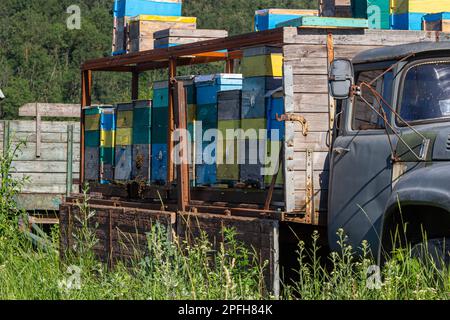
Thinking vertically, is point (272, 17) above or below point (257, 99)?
above

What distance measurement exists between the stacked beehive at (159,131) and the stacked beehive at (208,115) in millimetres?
589

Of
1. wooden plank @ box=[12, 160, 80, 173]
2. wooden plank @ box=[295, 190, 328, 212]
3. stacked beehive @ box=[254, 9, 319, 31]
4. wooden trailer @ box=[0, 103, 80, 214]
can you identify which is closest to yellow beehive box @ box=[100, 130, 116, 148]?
stacked beehive @ box=[254, 9, 319, 31]

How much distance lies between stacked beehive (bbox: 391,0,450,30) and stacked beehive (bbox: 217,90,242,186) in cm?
213

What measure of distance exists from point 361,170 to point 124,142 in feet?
13.2

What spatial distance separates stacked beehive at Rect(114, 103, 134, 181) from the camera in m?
11.2

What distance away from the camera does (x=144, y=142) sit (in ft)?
35.4

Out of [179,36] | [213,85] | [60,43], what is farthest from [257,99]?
[60,43]

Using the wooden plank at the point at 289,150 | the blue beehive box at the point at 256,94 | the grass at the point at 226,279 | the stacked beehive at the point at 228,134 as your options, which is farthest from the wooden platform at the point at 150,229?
the blue beehive box at the point at 256,94

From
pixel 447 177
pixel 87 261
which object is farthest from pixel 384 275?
pixel 87 261

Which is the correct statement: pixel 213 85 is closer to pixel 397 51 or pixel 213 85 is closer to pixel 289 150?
pixel 289 150

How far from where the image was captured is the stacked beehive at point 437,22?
991 centimetres

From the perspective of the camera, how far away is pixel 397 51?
315 inches
